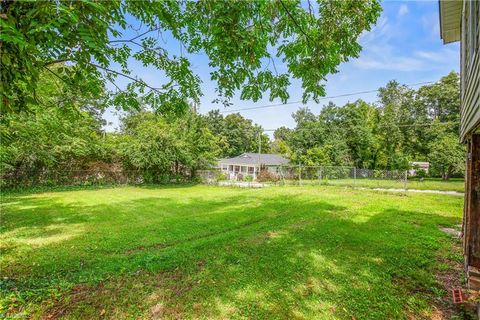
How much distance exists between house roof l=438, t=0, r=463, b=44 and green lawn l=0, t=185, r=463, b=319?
4.51 metres

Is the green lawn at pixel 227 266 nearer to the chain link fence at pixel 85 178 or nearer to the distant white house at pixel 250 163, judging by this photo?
the chain link fence at pixel 85 178

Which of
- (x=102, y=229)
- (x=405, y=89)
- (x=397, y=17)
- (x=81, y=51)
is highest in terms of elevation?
(x=405, y=89)

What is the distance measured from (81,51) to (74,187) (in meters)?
14.9

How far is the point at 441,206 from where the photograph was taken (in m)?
9.04

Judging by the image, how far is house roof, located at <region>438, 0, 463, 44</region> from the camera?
15.1 feet

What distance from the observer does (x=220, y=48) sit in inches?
95.7

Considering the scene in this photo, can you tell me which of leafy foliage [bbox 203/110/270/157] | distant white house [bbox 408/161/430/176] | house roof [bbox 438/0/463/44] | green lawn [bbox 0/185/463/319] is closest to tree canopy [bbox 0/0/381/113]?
green lawn [bbox 0/185/463/319]

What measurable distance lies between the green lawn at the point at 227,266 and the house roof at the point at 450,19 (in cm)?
451

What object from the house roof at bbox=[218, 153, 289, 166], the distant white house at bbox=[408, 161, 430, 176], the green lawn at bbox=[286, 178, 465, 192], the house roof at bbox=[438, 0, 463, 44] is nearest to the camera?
the house roof at bbox=[438, 0, 463, 44]

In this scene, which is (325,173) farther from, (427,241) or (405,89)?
(405,89)

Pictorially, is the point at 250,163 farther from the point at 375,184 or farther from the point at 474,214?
the point at 474,214

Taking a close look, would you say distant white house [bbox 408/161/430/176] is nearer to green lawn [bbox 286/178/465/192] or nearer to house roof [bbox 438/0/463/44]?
green lawn [bbox 286/178/465/192]

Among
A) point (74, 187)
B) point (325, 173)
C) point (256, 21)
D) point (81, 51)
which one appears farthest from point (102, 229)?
point (325, 173)


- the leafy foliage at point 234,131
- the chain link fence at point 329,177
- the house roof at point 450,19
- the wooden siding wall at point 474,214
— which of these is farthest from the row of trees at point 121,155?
the leafy foliage at point 234,131
